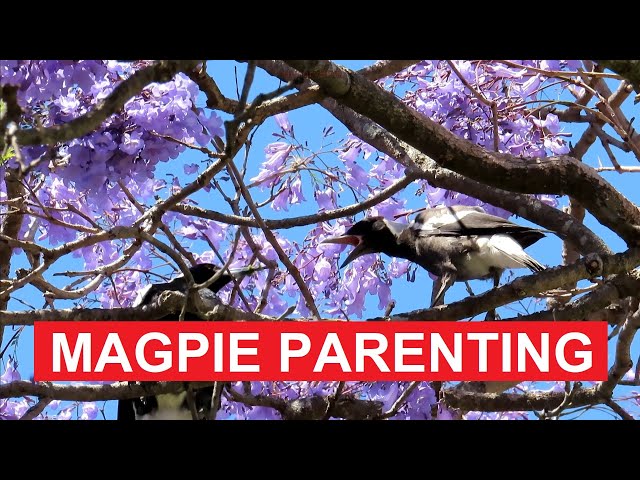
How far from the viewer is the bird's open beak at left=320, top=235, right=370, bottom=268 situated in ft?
15.0

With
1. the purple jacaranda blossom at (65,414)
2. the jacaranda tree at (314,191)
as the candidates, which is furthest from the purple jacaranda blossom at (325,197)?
the purple jacaranda blossom at (65,414)

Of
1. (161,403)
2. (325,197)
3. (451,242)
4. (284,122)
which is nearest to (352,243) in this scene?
(325,197)

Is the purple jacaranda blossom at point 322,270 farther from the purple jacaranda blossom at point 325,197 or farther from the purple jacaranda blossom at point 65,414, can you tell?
the purple jacaranda blossom at point 65,414

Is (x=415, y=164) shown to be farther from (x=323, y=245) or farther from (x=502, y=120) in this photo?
(x=323, y=245)

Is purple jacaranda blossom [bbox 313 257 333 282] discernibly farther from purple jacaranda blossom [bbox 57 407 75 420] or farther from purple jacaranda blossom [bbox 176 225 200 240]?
purple jacaranda blossom [bbox 57 407 75 420]

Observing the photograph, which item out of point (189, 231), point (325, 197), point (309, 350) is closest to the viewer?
point (309, 350)

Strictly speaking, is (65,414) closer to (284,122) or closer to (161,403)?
(161,403)

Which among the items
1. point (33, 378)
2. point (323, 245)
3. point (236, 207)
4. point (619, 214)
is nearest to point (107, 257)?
point (323, 245)

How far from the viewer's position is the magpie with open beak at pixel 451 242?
4125 millimetres

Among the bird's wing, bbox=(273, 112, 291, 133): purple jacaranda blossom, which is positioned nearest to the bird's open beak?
the bird's wing

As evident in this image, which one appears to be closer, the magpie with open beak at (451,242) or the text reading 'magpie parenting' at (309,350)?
the text reading 'magpie parenting' at (309,350)

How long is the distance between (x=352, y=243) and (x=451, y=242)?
56 centimetres

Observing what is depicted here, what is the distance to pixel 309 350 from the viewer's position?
333 cm

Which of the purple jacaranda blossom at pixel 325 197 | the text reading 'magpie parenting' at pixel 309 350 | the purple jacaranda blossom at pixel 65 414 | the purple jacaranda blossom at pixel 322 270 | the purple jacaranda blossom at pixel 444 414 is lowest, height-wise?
the purple jacaranda blossom at pixel 444 414
